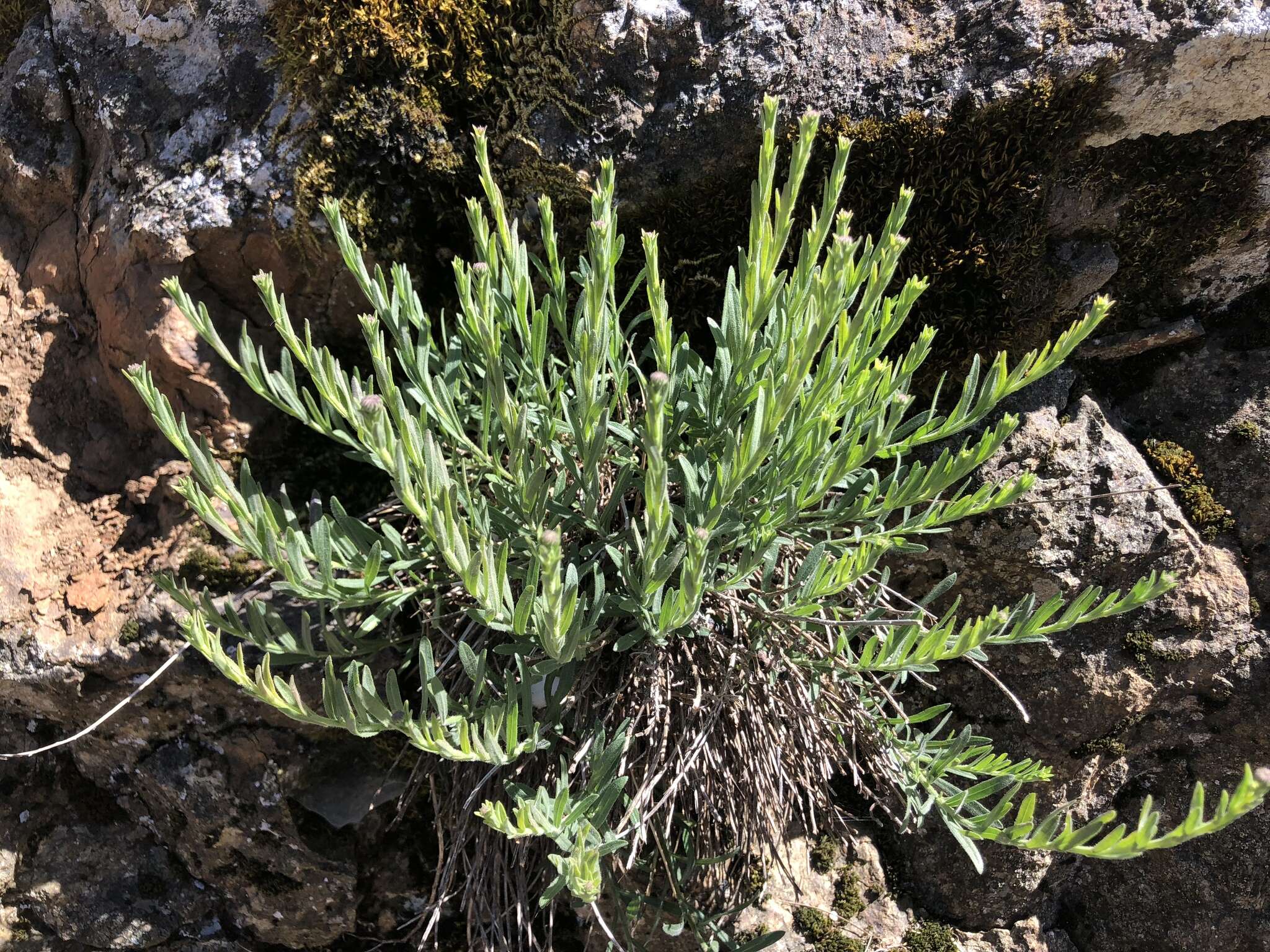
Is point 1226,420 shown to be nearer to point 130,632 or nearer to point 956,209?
point 956,209

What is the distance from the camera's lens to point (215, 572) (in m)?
2.04

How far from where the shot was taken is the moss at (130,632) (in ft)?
6.57

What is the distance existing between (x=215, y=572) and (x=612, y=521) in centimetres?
95

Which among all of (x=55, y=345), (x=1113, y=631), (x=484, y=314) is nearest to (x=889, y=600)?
(x=1113, y=631)

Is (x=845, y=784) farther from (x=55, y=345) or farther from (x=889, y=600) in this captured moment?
(x=55, y=345)

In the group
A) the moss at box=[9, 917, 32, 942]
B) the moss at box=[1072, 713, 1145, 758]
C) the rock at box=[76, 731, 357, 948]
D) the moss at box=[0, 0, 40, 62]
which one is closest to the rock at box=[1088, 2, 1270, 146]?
the moss at box=[1072, 713, 1145, 758]

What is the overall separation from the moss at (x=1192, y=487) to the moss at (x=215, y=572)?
2.20m

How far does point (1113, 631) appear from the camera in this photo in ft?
6.85

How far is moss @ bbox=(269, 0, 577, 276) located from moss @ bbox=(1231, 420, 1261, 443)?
1.71 meters

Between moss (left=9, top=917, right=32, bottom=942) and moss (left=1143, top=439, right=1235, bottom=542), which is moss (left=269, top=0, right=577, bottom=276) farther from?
moss (left=9, top=917, right=32, bottom=942)

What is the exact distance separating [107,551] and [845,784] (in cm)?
191

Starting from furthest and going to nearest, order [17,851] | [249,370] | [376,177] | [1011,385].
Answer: [17,851]
[376,177]
[249,370]
[1011,385]

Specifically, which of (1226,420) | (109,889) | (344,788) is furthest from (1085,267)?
(109,889)

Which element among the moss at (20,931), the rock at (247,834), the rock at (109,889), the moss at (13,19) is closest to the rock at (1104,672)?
the rock at (247,834)
